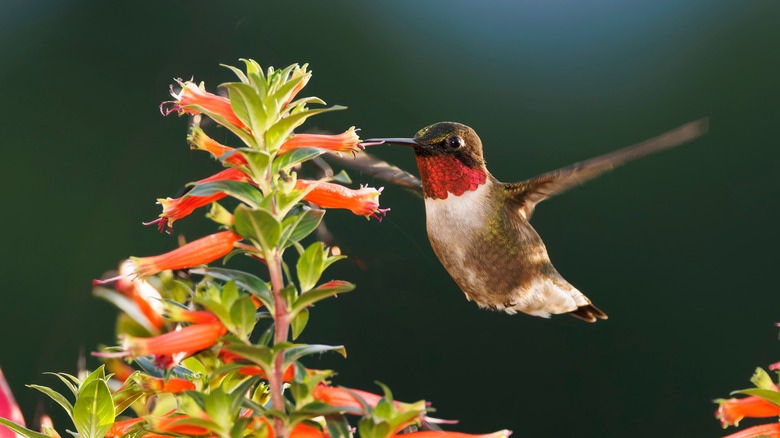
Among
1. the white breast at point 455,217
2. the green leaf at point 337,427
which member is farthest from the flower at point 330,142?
the white breast at point 455,217

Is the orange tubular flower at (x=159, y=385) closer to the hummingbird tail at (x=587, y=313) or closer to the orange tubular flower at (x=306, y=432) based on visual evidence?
the orange tubular flower at (x=306, y=432)

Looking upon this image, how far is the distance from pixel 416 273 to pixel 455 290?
0.27 m

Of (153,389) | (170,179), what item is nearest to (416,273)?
(153,389)

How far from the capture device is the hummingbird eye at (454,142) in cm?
97

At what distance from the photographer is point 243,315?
1.38 feet

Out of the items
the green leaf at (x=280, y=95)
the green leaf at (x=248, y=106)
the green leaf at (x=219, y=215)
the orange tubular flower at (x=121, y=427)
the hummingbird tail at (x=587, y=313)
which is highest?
the hummingbird tail at (x=587, y=313)

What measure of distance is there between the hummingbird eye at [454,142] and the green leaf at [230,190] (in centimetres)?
55

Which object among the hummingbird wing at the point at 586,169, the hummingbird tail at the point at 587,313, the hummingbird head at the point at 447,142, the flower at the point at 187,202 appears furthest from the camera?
the hummingbird tail at the point at 587,313

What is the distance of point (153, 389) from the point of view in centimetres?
47

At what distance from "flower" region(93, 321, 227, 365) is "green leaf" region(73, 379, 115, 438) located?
0.06 meters

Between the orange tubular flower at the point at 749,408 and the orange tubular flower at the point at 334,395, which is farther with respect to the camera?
the orange tubular flower at the point at 749,408

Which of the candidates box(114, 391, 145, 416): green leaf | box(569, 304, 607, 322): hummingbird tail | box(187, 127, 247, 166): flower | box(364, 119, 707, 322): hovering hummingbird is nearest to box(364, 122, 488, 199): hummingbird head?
box(364, 119, 707, 322): hovering hummingbird

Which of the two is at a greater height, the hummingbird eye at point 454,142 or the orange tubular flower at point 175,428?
the hummingbird eye at point 454,142

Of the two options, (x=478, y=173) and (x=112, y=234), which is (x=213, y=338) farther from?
(x=112, y=234)
